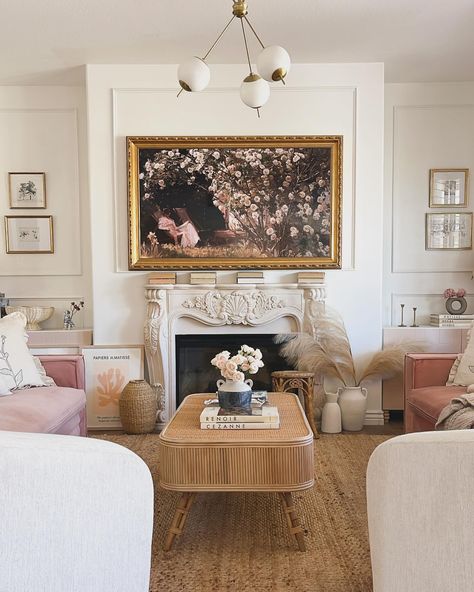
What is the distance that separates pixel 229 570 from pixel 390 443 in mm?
1416

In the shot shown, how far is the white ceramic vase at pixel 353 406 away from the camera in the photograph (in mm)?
4031

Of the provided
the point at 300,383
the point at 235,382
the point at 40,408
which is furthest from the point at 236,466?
the point at 300,383

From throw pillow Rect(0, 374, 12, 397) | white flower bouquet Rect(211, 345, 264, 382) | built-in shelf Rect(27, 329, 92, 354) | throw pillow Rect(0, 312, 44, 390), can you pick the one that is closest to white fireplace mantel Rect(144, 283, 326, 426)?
built-in shelf Rect(27, 329, 92, 354)

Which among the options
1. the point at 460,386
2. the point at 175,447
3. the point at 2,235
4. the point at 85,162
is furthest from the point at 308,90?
the point at 175,447

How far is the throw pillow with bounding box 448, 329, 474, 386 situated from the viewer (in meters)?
3.16

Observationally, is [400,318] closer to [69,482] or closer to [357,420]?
[357,420]

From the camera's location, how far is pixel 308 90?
13.5 feet

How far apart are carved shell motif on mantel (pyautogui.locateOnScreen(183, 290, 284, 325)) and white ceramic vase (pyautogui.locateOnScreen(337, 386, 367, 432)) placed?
2.60 ft

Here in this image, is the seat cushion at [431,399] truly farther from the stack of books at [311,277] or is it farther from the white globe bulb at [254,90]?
the white globe bulb at [254,90]

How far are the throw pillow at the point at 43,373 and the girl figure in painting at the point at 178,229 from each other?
1377 mm

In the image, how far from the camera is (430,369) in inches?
130

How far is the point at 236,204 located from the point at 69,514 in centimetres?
350

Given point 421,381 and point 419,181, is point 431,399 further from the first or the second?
point 419,181

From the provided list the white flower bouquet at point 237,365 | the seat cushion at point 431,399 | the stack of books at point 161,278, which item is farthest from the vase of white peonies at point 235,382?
the stack of books at point 161,278
